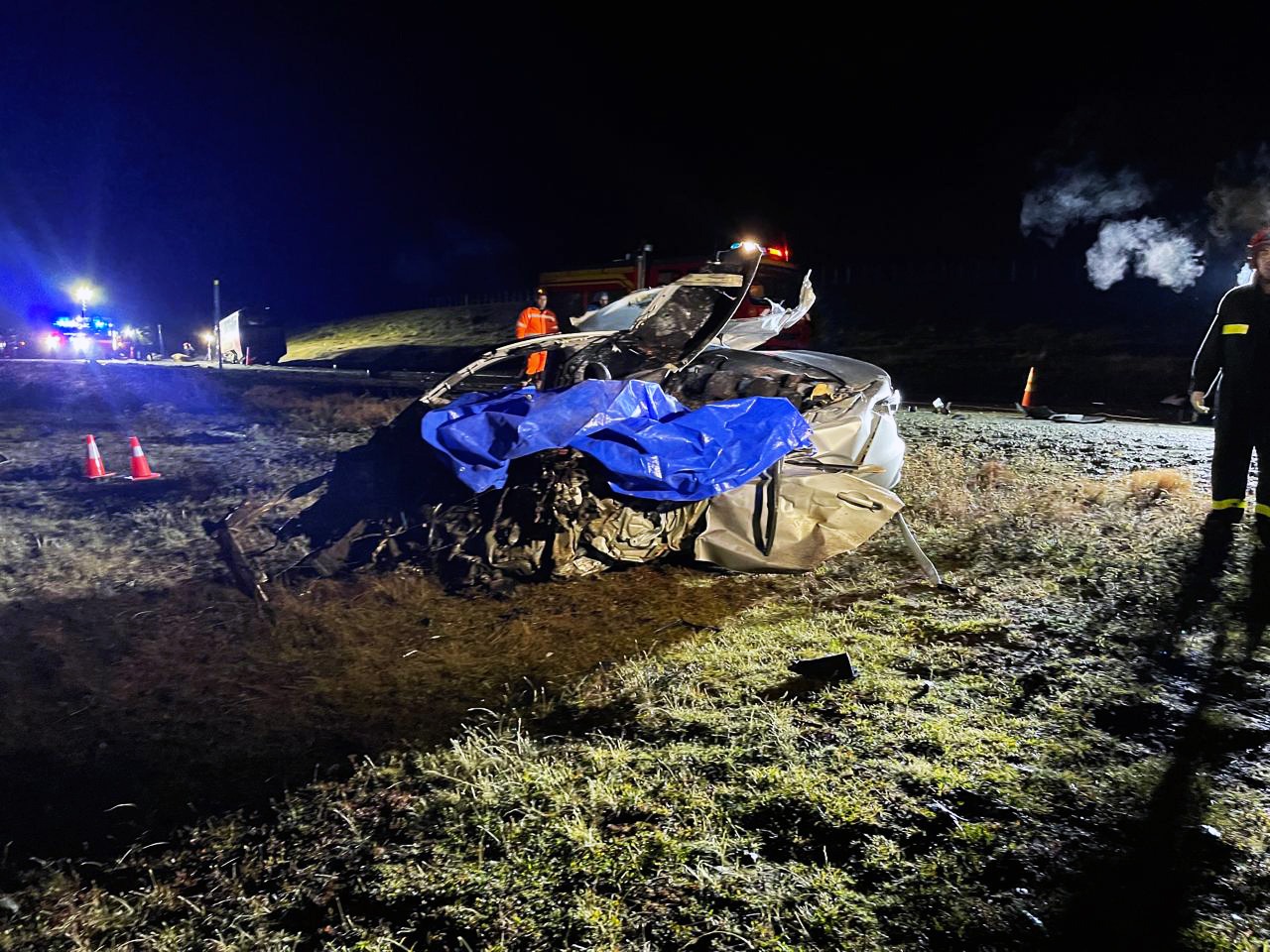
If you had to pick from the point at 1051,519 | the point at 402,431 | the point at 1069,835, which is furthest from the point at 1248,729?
the point at 402,431

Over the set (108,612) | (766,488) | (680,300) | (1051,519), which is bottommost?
(108,612)

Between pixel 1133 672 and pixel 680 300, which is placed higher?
pixel 680 300

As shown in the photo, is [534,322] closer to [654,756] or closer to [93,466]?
[93,466]

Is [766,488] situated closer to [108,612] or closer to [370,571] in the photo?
[370,571]

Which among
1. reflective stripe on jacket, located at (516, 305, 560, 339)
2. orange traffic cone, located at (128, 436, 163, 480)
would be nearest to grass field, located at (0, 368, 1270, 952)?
orange traffic cone, located at (128, 436, 163, 480)

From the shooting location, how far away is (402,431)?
4875mm

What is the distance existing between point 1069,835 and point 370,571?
352 centimetres

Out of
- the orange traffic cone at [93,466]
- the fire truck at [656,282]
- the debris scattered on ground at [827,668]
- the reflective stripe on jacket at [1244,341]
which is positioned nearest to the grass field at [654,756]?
the debris scattered on ground at [827,668]

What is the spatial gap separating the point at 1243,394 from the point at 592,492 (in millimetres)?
3808

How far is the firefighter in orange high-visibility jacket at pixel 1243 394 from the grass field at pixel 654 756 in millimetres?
421

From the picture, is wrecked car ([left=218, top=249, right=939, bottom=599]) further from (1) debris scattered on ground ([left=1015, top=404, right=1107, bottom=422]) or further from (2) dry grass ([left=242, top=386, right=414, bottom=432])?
(1) debris scattered on ground ([left=1015, top=404, right=1107, bottom=422])

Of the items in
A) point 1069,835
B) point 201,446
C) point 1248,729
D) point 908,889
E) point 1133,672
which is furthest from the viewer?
point 201,446

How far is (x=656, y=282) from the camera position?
1570cm

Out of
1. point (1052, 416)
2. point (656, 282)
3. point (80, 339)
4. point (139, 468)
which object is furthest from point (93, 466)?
point (80, 339)
